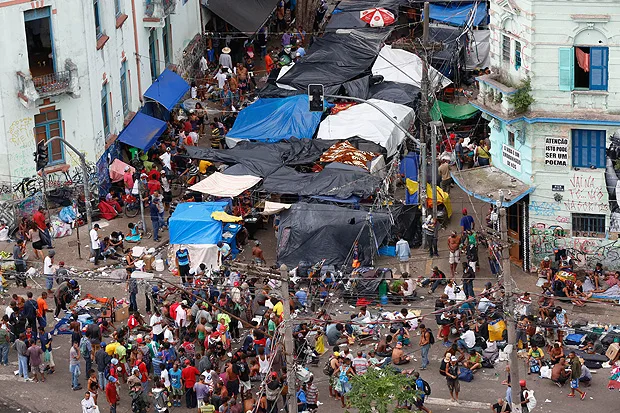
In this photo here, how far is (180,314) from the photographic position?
154 ft

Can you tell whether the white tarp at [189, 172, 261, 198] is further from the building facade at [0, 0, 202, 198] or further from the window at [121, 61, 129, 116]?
the window at [121, 61, 129, 116]

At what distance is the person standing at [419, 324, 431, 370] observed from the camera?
4506 cm

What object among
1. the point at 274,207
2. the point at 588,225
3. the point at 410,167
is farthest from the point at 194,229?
the point at 588,225

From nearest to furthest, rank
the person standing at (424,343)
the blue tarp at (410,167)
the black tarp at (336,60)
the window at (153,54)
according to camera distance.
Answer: the person standing at (424,343) → the blue tarp at (410,167) → the black tarp at (336,60) → the window at (153,54)

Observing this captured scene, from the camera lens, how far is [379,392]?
4016 centimetres

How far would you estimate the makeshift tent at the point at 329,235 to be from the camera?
5150cm

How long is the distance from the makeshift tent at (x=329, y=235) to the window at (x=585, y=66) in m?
7.67

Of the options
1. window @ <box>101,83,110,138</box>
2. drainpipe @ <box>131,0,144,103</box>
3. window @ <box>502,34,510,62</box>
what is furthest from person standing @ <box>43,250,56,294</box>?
window @ <box>502,34,510,62</box>

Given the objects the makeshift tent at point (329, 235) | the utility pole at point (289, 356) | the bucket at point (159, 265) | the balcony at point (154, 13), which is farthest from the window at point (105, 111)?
the utility pole at point (289, 356)

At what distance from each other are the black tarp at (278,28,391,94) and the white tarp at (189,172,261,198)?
28.6 ft

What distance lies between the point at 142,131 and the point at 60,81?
19.8ft

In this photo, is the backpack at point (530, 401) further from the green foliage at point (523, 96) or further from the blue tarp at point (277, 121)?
the blue tarp at point (277, 121)

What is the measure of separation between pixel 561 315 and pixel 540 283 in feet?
14.0

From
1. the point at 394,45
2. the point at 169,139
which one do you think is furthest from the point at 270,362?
the point at 394,45
